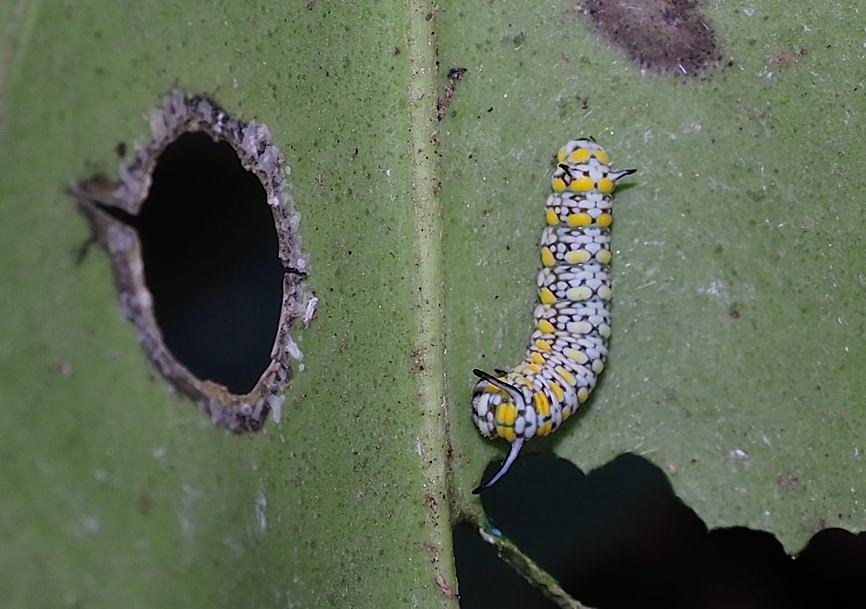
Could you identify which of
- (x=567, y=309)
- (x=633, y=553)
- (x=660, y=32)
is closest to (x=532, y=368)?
(x=567, y=309)

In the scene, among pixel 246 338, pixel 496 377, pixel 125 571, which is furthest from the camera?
pixel 496 377

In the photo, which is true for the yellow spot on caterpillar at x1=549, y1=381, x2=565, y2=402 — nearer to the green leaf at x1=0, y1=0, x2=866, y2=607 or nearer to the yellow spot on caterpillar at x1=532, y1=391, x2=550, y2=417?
the yellow spot on caterpillar at x1=532, y1=391, x2=550, y2=417

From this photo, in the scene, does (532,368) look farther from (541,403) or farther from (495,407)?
(495,407)

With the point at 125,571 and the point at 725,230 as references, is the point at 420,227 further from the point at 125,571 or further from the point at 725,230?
the point at 125,571

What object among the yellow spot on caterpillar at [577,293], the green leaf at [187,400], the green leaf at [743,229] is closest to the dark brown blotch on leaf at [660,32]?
the green leaf at [743,229]

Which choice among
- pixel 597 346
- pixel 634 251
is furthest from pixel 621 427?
pixel 634 251

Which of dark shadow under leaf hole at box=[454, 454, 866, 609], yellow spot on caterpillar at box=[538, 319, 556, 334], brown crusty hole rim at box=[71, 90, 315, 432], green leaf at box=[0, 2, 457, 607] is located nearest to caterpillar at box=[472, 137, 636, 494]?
yellow spot on caterpillar at box=[538, 319, 556, 334]

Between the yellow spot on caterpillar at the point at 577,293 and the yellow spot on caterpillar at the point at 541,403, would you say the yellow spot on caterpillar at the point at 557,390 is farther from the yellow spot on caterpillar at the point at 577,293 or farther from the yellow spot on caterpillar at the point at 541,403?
the yellow spot on caterpillar at the point at 577,293

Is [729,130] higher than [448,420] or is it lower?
higher
